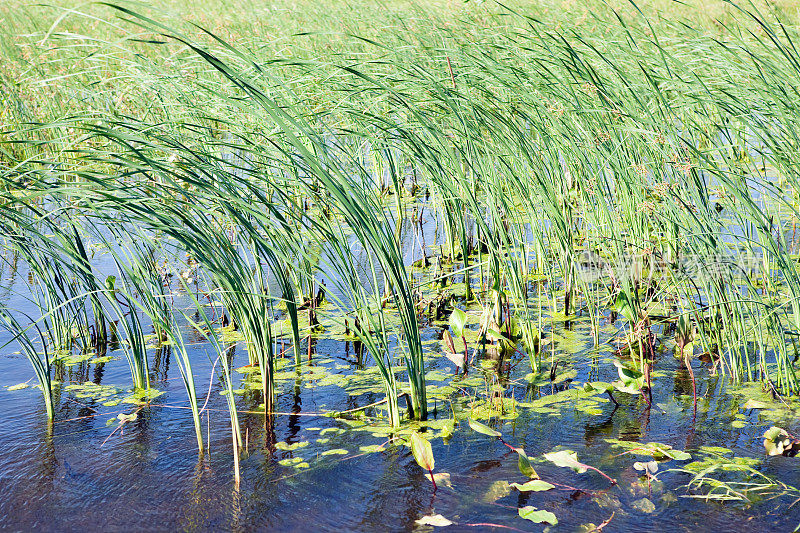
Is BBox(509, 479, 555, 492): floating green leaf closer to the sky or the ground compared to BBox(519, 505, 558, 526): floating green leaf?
closer to the sky

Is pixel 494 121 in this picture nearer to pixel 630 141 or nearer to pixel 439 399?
pixel 630 141

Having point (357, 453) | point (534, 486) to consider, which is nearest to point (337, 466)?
point (357, 453)

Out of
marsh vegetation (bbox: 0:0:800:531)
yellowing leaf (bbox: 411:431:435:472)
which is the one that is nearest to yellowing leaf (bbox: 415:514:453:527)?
marsh vegetation (bbox: 0:0:800:531)

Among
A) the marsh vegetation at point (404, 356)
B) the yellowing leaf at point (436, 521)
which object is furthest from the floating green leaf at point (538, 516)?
the yellowing leaf at point (436, 521)

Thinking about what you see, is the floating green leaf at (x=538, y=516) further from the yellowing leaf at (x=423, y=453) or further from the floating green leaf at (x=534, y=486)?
the yellowing leaf at (x=423, y=453)

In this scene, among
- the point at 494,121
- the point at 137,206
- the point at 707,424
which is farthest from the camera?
the point at 494,121

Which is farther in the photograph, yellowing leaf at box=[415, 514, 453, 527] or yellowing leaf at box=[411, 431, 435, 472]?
yellowing leaf at box=[411, 431, 435, 472]

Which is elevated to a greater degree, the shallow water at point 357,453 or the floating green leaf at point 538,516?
the shallow water at point 357,453

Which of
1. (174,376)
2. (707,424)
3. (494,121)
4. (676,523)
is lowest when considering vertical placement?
(676,523)

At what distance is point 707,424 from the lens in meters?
2.34

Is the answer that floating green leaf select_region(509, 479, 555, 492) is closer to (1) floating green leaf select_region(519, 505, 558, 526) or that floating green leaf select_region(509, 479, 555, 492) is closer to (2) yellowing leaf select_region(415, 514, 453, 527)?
(1) floating green leaf select_region(519, 505, 558, 526)

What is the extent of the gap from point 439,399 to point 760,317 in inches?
46.5

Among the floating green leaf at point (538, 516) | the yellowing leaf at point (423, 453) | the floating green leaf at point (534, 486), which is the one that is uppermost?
the yellowing leaf at point (423, 453)

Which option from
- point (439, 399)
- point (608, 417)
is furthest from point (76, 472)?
point (608, 417)
